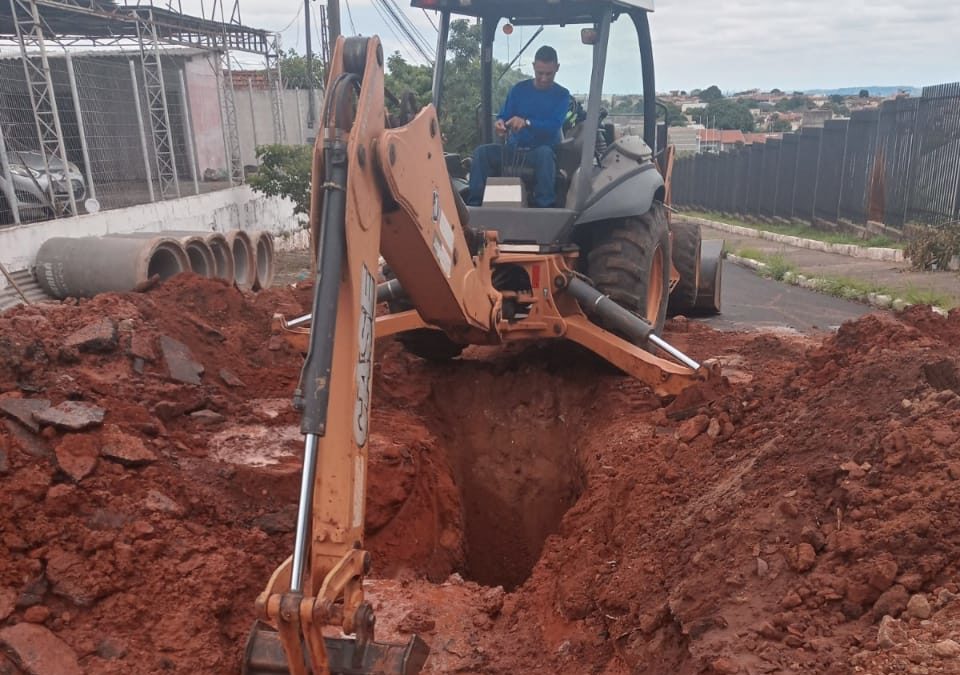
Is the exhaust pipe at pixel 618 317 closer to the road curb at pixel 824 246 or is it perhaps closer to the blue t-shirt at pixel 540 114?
the blue t-shirt at pixel 540 114

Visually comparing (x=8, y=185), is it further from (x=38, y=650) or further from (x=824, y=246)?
(x=824, y=246)

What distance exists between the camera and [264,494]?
15.0ft

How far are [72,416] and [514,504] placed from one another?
9.29 ft

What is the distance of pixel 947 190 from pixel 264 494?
1199cm

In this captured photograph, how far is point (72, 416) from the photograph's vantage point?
14.1 feet

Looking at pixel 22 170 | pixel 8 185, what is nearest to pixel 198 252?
pixel 8 185

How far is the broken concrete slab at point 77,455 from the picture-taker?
4.01 meters

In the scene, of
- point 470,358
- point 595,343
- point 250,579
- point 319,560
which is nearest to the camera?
point 319,560

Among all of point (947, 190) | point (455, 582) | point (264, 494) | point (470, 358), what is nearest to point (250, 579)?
point (264, 494)

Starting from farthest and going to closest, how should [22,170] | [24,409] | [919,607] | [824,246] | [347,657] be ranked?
[824,246] < [22,170] < [24,409] < [347,657] < [919,607]

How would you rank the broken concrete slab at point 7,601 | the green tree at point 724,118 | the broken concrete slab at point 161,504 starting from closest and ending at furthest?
the broken concrete slab at point 7,601
the broken concrete slab at point 161,504
the green tree at point 724,118

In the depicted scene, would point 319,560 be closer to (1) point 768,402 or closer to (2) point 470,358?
(1) point 768,402

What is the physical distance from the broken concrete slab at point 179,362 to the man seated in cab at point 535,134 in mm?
2133

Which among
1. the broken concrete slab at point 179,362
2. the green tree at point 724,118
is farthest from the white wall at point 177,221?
the green tree at point 724,118
